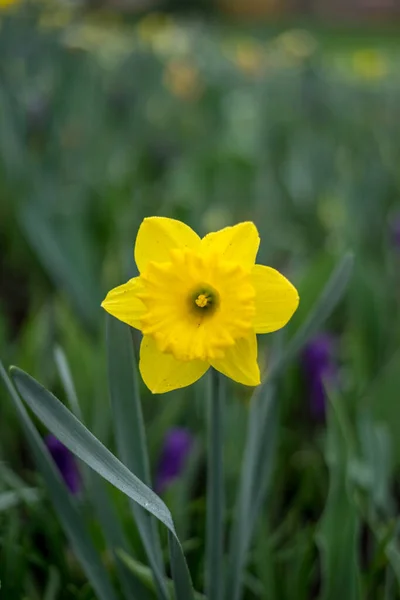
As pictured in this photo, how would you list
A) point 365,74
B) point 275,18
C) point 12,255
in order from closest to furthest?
1. point 12,255
2. point 365,74
3. point 275,18

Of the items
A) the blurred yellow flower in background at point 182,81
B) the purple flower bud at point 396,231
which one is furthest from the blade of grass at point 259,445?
the blurred yellow flower in background at point 182,81

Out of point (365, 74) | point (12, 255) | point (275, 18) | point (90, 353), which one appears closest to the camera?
point (90, 353)

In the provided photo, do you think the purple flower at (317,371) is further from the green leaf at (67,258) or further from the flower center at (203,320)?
the flower center at (203,320)

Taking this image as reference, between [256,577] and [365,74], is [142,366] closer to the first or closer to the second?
[256,577]

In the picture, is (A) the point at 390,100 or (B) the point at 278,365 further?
(A) the point at 390,100

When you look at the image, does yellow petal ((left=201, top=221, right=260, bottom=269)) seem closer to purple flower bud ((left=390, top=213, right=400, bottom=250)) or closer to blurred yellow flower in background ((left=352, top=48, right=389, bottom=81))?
purple flower bud ((left=390, top=213, right=400, bottom=250))

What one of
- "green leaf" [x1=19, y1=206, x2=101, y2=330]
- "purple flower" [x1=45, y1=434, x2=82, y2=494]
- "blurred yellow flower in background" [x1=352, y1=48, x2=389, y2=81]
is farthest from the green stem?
"blurred yellow flower in background" [x1=352, y1=48, x2=389, y2=81]

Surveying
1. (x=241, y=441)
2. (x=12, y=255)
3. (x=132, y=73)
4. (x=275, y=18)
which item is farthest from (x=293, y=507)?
(x=275, y=18)
